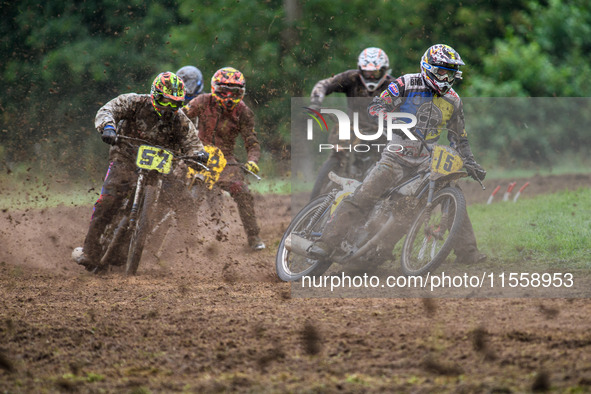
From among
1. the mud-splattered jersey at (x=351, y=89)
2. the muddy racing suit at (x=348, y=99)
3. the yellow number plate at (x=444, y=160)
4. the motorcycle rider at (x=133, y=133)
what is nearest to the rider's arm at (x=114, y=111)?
the motorcycle rider at (x=133, y=133)

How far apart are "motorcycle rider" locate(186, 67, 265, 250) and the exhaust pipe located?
2288mm

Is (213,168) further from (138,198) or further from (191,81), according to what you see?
(191,81)

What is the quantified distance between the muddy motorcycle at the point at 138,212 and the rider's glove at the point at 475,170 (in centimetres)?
295

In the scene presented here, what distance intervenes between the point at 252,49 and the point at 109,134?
54.2 feet

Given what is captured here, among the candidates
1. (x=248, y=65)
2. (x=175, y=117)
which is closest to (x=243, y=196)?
(x=175, y=117)

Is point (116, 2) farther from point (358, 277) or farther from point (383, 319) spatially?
point (383, 319)

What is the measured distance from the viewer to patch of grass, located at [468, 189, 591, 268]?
9.02 meters

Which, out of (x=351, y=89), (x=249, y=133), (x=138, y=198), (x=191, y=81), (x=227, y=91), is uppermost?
(x=191, y=81)

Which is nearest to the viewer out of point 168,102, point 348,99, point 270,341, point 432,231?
point 270,341

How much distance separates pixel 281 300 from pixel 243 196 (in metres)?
3.79

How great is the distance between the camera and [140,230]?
862cm

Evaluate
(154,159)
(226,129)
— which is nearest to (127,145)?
(154,159)

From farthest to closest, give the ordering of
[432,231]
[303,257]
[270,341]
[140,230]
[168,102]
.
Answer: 1. [168,102]
2. [140,230]
3. [303,257]
4. [432,231]
5. [270,341]

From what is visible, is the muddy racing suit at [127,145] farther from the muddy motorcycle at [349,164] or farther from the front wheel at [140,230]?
the muddy motorcycle at [349,164]
